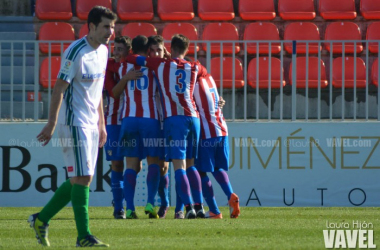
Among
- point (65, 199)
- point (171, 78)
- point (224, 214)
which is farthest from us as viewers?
point (224, 214)

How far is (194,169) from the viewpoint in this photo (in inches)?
336

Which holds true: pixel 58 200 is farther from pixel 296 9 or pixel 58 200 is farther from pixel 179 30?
pixel 296 9

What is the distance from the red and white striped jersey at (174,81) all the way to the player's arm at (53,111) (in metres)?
2.89

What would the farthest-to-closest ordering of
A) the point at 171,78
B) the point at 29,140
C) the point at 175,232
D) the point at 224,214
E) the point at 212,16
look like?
1. the point at 212,16
2. the point at 29,140
3. the point at 224,214
4. the point at 171,78
5. the point at 175,232

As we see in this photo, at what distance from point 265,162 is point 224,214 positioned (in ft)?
5.82

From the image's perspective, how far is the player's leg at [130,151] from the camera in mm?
8492

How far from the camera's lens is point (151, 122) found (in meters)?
8.59

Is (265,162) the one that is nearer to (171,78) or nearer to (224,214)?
(224,214)

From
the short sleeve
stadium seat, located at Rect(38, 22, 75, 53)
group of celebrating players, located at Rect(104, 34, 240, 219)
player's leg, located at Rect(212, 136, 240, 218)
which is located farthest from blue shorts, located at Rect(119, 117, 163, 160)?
stadium seat, located at Rect(38, 22, 75, 53)

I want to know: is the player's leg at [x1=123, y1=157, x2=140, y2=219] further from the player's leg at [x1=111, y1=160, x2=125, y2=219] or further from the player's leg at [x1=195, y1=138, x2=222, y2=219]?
the player's leg at [x1=195, y1=138, x2=222, y2=219]

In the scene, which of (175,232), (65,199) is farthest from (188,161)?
(65,199)

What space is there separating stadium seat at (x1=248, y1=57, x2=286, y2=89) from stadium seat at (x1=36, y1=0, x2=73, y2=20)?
Answer: 4568 mm

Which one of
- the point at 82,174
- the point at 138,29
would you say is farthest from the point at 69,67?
the point at 138,29

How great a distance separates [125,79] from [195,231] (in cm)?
249
